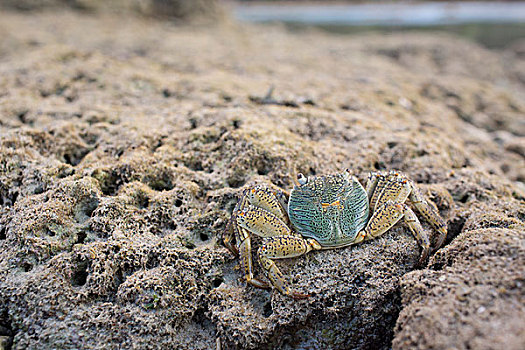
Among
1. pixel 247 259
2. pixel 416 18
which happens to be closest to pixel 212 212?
pixel 247 259

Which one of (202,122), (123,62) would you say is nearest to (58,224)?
(202,122)

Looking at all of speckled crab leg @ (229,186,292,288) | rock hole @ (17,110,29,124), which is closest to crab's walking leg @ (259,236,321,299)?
speckled crab leg @ (229,186,292,288)

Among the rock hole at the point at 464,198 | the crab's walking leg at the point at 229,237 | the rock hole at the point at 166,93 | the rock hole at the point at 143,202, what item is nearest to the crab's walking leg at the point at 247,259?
the crab's walking leg at the point at 229,237

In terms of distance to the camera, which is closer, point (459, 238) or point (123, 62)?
point (459, 238)

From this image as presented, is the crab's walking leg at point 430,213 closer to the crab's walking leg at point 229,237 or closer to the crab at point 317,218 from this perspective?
the crab at point 317,218

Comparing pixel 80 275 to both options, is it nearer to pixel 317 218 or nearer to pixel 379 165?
pixel 317 218

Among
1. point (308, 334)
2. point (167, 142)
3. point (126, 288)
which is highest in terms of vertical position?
point (167, 142)

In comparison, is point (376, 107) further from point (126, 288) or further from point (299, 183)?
point (126, 288)

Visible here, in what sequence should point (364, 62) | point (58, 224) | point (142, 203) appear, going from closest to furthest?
point (58, 224) < point (142, 203) < point (364, 62)
